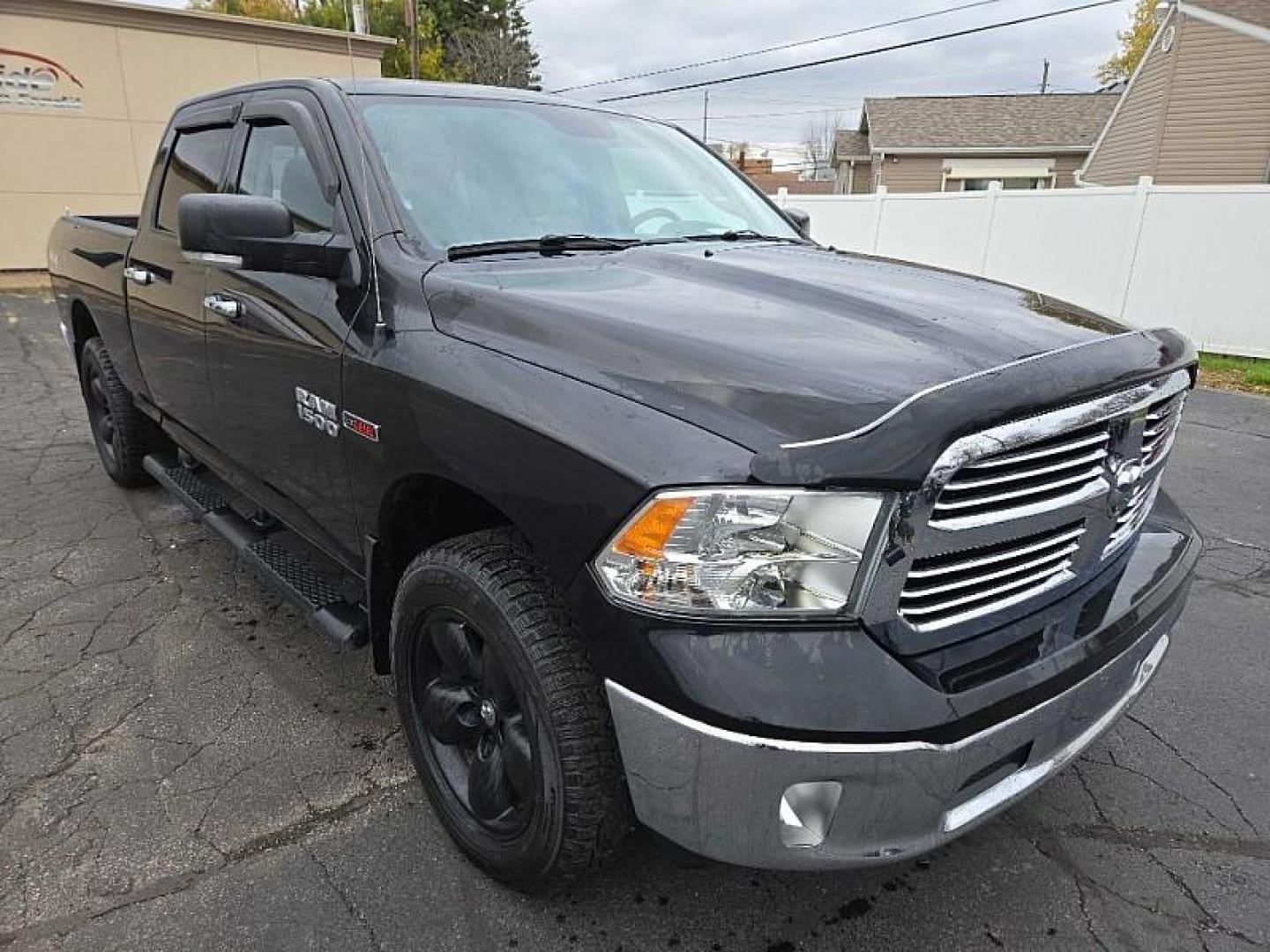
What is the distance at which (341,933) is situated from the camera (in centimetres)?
205

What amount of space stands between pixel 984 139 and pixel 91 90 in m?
25.0

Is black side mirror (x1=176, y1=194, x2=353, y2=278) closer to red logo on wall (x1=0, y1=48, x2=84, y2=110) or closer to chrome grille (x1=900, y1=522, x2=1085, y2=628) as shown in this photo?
chrome grille (x1=900, y1=522, x2=1085, y2=628)

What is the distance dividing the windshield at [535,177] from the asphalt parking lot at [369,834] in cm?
163

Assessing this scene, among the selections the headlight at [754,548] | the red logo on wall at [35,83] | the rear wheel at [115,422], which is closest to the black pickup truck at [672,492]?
the headlight at [754,548]

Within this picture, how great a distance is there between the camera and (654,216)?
3.05 meters

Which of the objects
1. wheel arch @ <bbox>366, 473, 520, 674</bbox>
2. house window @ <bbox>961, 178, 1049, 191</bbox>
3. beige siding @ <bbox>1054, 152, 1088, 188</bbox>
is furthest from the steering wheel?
beige siding @ <bbox>1054, 152, 1088, 188</bbox>

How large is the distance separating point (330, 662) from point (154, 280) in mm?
1811

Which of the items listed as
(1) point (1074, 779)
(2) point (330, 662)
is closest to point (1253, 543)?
(1) point (1074, 779)

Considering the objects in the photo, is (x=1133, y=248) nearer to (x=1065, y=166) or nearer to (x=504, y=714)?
(x=504, y=714)

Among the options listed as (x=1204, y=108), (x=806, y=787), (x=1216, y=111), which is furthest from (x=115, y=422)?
(x=1204, y=108)

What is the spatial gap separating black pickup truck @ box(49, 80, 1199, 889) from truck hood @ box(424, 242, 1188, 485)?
1 centimetres

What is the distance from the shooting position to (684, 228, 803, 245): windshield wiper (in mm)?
2994

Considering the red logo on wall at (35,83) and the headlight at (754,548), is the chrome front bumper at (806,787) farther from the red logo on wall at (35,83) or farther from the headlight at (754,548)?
the red logo on wall at (35,83)

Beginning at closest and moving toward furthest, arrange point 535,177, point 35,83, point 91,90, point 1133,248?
point 535,177 → point 1133,248 → point 35,83 → point 91,90
